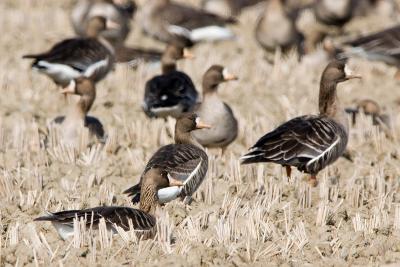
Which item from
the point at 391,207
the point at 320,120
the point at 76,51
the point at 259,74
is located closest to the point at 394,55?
the point at 259,74

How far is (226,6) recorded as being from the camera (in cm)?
2400

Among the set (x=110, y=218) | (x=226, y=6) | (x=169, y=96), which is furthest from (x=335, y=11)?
(x=110, y=218)

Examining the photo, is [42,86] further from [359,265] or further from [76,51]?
[359,265]

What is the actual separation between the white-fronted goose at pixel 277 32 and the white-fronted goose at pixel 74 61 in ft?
13.2

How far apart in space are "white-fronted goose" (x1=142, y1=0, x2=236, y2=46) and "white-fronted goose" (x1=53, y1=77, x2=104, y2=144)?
734cm

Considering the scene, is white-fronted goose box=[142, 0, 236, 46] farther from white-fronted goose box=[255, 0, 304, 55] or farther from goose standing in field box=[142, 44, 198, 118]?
goose standing in field box=[142, 44, 198, 118]

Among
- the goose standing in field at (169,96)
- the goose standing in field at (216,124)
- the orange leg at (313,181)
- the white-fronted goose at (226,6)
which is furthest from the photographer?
the white-fronted goose at (226,6)

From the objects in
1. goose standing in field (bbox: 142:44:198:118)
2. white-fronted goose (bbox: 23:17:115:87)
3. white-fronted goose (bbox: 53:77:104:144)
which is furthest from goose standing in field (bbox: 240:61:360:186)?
white-fronted goose (bbox: 23:17:115:87)

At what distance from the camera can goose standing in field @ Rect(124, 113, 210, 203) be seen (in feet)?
30.2

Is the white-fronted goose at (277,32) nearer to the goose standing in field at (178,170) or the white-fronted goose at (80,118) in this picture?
the white-fronted goose at (80,118)

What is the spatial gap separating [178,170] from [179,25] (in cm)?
1144

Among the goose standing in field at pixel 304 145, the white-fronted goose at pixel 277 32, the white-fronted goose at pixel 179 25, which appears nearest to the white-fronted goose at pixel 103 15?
the white-fronted goose at pixel 179 25

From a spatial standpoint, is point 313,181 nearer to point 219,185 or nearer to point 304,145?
point 304,145

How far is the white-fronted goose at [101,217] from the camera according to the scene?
7.98m
